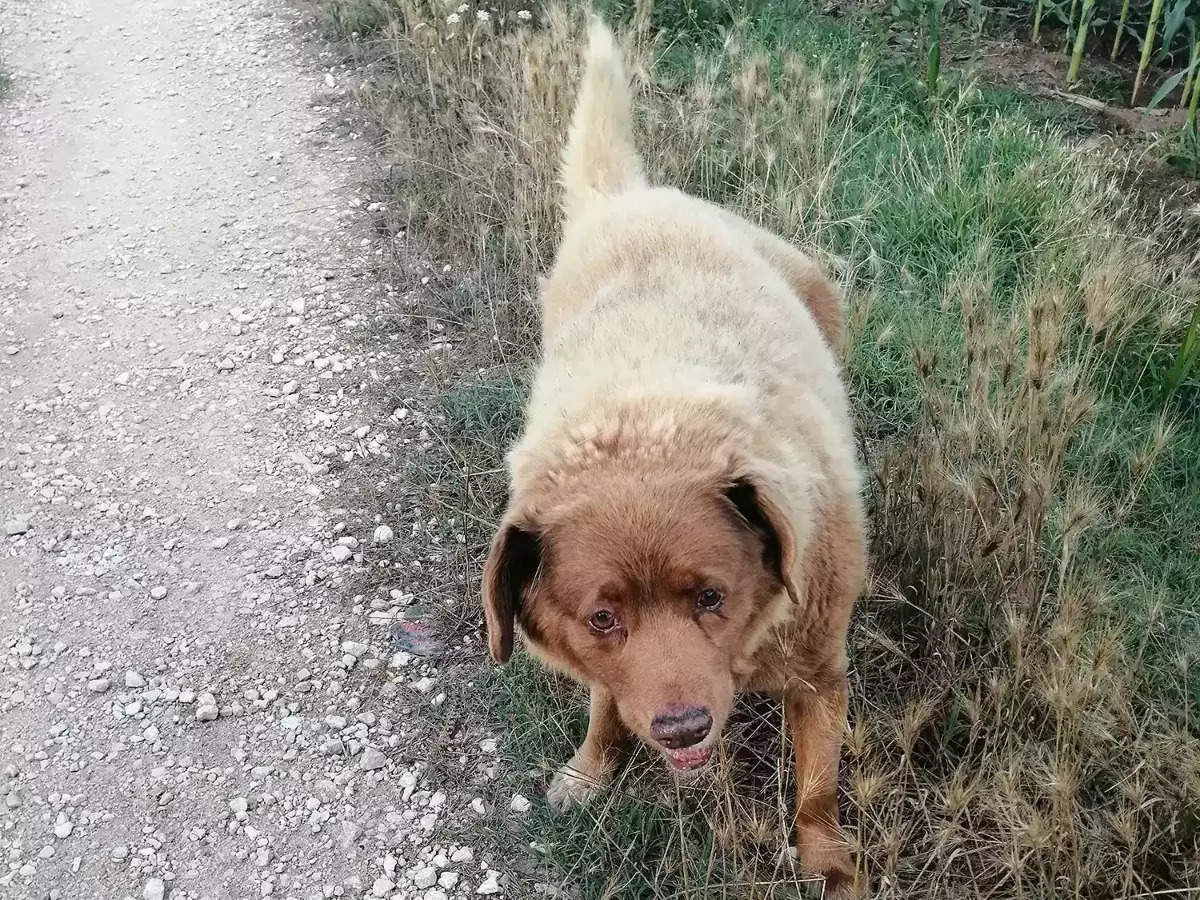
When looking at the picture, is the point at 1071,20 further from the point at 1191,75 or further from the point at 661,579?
the point at 661,579

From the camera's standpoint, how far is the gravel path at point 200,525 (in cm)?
292

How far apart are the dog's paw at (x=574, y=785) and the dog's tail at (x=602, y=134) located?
2.10 m

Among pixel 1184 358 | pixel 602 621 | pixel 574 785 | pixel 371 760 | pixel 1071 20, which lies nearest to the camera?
pixel 602 621

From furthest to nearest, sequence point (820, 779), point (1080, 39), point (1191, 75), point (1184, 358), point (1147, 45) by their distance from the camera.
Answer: point (1080, 39) → point (1147, 45) → point (1191, 75) → point (1184, 358) → point (820, 779)

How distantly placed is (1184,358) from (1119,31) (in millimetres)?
3129

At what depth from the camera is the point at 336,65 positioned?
7078mm

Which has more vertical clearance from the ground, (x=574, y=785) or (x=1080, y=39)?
(x=1080, y=39)

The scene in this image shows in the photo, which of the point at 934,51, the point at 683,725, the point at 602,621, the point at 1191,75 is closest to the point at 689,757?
the point at 683,725

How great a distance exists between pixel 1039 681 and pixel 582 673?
1.21m

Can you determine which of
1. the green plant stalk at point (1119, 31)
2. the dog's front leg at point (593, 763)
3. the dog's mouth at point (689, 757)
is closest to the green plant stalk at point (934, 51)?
the green plant stalk at point (1119, 31)

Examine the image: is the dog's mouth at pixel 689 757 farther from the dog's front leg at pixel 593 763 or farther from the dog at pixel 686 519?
the dog's front leg at pixel 593 763

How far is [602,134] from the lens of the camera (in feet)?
12.6

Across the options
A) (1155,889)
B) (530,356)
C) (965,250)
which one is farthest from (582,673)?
(965,250)

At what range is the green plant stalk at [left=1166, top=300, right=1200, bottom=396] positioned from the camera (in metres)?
3.37
